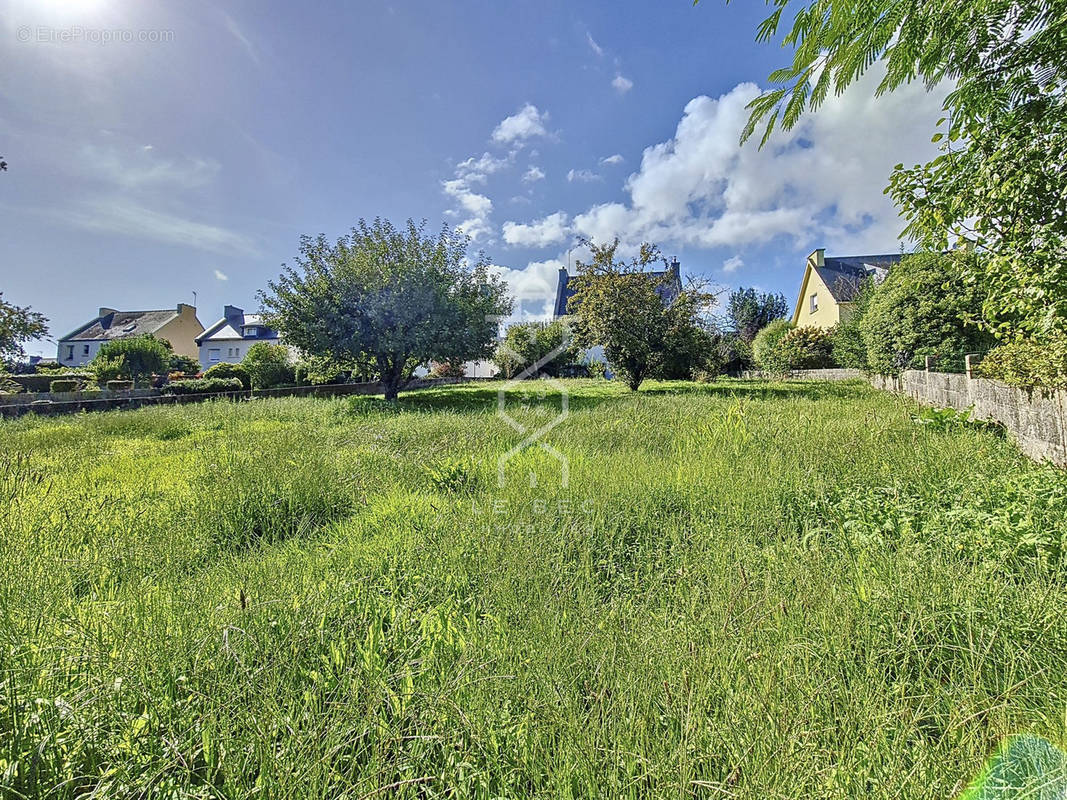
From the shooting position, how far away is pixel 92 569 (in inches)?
84.6

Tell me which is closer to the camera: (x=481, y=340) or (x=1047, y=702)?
(x=1047, y=702)

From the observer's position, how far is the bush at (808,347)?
61.3 ft

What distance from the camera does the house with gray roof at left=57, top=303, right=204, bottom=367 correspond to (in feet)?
114

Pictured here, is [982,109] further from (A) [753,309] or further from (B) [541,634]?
(A) [753,309]

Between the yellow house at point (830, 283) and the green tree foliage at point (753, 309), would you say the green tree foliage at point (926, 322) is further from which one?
the green tree foliage at point (753, 309)

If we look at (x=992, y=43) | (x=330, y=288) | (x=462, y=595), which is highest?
(x=330, y=288)

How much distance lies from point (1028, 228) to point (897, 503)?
1830 millimetres

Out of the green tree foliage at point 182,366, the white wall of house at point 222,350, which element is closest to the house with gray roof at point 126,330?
the white wall of house at point 222,350

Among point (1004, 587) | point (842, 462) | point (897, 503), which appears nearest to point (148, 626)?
point (1004, 587)

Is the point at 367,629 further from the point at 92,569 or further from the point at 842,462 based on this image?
the point at 842,462

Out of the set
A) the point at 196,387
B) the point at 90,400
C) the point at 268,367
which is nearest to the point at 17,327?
the point at 90,400

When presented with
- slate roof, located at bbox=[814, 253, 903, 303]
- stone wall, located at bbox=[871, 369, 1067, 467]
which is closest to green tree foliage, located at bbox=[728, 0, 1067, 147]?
stone wall, located at bbox=[871, 369, 1067, 467]

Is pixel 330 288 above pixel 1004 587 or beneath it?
above

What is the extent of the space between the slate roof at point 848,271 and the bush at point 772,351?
3.06m
